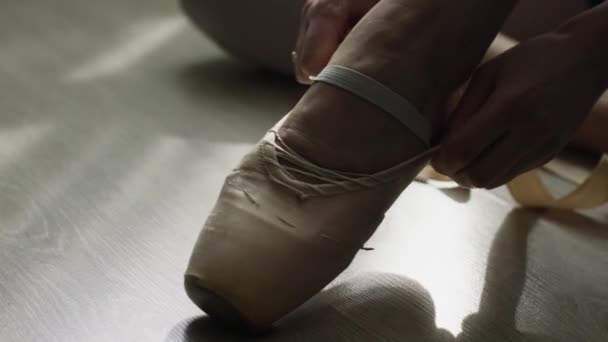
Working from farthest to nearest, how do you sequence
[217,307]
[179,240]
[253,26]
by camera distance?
[253,26]
[179,240]
[217,307]

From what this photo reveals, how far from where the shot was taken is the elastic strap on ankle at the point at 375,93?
53 cm

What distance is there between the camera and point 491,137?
0.53 m

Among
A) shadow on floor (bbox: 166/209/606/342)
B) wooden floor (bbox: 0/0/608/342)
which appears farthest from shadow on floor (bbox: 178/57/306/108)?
shadow on floor (bbox: 166/209/606/342)

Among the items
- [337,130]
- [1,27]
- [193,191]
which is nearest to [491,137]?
[337,130]

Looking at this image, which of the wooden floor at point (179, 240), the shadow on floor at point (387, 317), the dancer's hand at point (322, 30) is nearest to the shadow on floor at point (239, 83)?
the wooden floor at point (179, 240)

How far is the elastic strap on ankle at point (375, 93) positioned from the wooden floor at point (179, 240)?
14 cm

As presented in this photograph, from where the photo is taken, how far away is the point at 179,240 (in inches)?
25.2

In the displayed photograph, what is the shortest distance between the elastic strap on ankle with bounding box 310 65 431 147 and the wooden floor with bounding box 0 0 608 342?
0.46ft

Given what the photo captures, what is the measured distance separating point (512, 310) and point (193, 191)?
1.10 ft

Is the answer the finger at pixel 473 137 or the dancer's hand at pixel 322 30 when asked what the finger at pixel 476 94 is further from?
the dancer's hand at pixel 322 30

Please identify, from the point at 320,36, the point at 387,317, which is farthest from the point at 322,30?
the point at 387,317

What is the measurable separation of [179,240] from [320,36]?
0.22 m

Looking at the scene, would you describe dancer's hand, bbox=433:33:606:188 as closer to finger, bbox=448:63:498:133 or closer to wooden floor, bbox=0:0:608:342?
finger, bbox=448:63:498:133

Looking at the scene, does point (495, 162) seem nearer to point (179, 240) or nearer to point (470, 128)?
point (470, 128)
